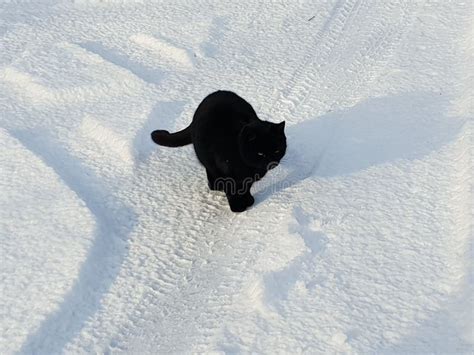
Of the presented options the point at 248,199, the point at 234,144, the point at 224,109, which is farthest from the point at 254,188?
the point at 224,109

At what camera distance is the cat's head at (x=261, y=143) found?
3.32 m

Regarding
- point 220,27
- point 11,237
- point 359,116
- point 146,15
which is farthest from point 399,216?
point 146,15

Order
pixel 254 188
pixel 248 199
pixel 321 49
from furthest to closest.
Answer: pixel 321 49 → pixel 254 188 → pixel 248 199

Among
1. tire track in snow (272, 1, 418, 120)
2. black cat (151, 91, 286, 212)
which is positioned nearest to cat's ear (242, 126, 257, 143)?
black cat (151, 91, 286, 212)

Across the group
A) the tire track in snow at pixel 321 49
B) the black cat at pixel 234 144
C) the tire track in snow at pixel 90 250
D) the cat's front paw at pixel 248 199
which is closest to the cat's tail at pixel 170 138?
the black cat at pixel 234 144

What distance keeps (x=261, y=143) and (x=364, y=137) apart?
91 cm

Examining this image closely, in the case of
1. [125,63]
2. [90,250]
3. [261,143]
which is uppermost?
Result: [261,143]

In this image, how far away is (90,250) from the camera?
3262 mm

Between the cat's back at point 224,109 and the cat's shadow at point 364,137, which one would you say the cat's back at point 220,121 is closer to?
the cat's back at point 224,109

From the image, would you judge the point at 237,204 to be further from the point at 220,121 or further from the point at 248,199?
the point at 220,121

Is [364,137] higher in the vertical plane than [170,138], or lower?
higher

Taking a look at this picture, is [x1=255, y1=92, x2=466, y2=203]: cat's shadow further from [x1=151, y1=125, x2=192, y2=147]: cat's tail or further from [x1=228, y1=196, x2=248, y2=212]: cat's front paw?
[x1=151, y1=125, x2=192, y2=147]: cat's tail

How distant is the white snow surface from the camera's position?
287 centimetres

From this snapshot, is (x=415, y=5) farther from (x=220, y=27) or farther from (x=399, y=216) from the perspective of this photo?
(x=399, y=216)
